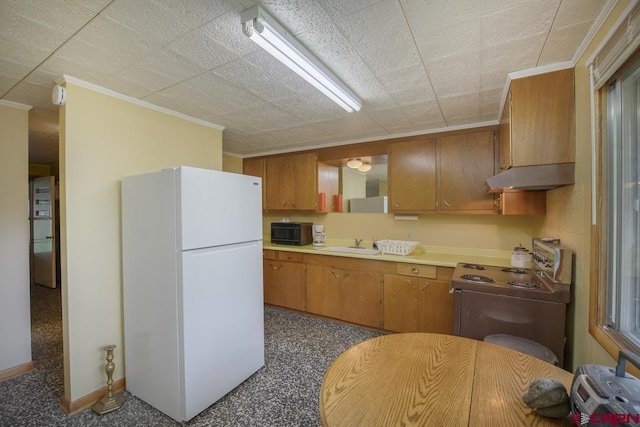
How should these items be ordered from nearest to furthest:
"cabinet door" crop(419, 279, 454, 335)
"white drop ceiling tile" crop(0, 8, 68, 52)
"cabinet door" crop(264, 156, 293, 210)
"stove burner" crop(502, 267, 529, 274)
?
"white drop ceiling tile" crop(0, 8, 68, 52) → "stove burner" crop(502, 267, 529, 274) → "cabinet door" crop(419, 279, 454, 335) → "cabinet door" crop(264, 156, 293, 210)

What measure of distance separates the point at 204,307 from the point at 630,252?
2248 mm

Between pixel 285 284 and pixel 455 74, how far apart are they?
2945 millimetres

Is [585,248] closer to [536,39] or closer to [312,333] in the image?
[536,39]

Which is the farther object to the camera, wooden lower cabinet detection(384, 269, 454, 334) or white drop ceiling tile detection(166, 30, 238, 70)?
wooden lower cabinet detection(384, 269, 454, 334)

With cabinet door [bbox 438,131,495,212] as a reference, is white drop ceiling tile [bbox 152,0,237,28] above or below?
above

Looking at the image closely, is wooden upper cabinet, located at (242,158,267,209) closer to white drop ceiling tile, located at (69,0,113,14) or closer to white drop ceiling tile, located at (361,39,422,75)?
white drop ceiling tile, located at (361,39,422,75)

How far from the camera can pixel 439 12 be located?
1246mm

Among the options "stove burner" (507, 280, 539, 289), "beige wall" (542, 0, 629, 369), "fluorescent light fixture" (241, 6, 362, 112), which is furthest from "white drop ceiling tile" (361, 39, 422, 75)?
"stove burner" (507, 280, 539, 289)

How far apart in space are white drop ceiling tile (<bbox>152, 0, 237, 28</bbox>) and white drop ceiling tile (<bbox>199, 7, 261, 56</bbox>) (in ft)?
0.09

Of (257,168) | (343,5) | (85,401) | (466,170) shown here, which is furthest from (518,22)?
(257,168)

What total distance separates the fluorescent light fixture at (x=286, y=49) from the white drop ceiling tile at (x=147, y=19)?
1.19ft

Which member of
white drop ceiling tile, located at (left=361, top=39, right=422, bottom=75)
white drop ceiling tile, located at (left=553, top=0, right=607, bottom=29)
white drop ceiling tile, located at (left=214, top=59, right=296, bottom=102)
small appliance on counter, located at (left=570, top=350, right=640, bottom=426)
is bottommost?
small appliance on counter, located at (left=570, top=350, right=640, bottom=426)

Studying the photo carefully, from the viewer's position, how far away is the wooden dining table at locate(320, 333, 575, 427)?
32.2 inches

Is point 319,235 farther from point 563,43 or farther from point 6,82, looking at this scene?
point 6,82
